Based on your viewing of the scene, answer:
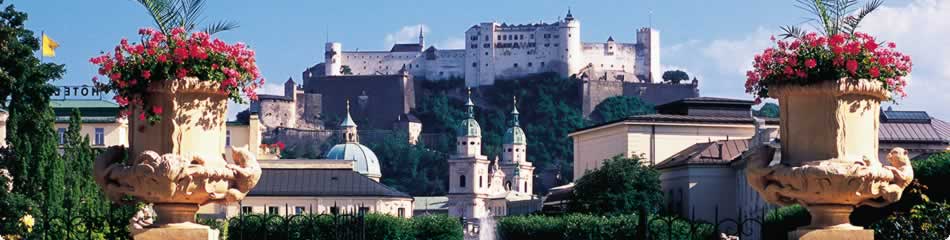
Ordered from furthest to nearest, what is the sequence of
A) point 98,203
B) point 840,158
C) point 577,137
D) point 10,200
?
1. point 577,137
2. point 98,203
3. point 10,200
4. point 840,158

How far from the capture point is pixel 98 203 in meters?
45.9

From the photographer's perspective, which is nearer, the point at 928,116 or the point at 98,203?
the point at 98,203

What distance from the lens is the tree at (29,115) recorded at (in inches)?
1524

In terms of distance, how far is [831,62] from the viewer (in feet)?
57.2

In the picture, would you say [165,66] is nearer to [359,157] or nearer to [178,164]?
[178,164]

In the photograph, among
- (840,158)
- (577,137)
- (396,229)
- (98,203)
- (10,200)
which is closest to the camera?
(840,158)

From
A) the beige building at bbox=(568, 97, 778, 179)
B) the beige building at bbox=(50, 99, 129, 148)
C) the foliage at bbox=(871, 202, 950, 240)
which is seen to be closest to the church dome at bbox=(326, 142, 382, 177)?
the beige building at bbox=(50, 99, 129, 148)

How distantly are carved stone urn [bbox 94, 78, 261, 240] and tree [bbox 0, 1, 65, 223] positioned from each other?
20.5 meters

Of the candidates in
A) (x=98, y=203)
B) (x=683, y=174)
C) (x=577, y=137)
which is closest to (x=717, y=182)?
(x=683, y=174)

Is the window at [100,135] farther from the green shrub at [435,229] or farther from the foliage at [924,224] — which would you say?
the foliage at [924,224]

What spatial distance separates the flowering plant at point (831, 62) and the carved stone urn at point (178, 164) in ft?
15.9

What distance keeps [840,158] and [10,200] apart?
96.7 feet

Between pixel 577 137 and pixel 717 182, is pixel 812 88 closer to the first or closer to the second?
pixel 717 182

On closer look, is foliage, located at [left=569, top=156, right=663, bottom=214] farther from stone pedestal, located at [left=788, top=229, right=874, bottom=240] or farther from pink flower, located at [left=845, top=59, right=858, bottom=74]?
stone pedestal, located at [left=788, top=229, right=874, bottom=240]
